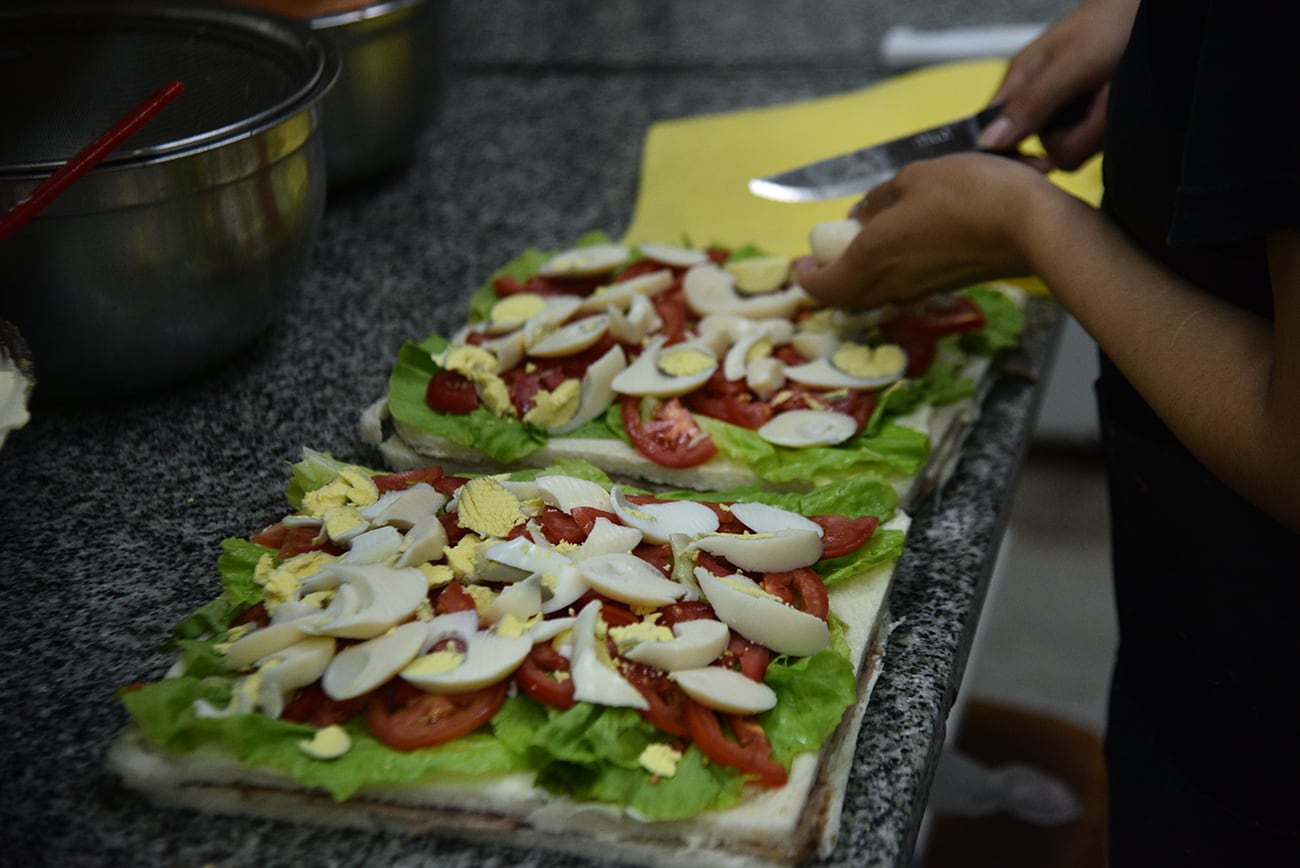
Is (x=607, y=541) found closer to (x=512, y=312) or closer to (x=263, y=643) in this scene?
(x=263, y=643)

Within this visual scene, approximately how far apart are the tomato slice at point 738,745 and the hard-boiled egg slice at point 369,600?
320 millimetres

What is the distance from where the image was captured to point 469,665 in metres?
1.20

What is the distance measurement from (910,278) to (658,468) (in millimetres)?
464

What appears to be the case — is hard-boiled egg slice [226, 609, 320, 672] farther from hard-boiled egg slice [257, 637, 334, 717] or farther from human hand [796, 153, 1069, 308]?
human hand [796, 153, 1069, 308]

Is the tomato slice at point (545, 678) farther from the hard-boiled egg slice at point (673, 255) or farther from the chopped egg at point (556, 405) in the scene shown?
the hard-boiled egg slice at point (673, 255)

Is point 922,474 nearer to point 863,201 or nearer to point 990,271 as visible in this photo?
point 990,271

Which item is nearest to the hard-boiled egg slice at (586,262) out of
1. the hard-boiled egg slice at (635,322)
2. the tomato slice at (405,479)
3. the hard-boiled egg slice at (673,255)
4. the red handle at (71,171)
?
the hard-boiled egg slice at (673,255)

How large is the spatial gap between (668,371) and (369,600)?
2.23 ft

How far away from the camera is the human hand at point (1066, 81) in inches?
71.6

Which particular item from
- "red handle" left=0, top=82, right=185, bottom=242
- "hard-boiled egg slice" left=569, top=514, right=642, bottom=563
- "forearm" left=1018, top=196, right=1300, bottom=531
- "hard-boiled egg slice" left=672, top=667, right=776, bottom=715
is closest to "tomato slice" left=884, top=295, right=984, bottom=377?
"forearm" left=1018, top=196, right=1300, bottom=531

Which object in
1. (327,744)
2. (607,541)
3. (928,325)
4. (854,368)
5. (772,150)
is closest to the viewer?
(327,744)

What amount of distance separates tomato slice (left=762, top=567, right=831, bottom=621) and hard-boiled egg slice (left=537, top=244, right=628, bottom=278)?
0.85 m

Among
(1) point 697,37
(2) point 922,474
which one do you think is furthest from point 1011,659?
(2) point 922,474

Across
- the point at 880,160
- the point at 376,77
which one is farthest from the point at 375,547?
the point at 376,77
